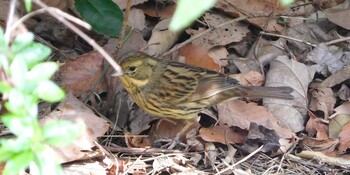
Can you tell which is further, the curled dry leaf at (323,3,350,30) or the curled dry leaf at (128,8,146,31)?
the curled dry leaf at (323,3,350,30)

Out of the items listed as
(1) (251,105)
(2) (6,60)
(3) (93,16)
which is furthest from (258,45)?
(2) (6,60)

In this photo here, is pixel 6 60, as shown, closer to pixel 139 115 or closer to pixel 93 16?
pixel 93 16

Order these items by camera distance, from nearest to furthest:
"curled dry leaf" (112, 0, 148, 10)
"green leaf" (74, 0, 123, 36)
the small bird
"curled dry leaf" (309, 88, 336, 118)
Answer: "green leaf" (74, 0, 123, 36) < the small bird < "curled dry leaf" (309, 88, 336, 118) < "curled dry leaf" (112, 0, 148, 10)

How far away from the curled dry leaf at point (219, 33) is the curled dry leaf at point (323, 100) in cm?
71

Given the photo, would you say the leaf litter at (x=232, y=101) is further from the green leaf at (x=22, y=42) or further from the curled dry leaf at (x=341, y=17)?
the green leaf at (x=22, y=42)

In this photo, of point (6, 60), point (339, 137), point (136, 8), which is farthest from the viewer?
point (136, 8)

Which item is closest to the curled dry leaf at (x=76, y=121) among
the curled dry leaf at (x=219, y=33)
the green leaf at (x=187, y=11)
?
the curled dry leaf at (x=219, y=33)

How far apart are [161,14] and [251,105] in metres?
1.05

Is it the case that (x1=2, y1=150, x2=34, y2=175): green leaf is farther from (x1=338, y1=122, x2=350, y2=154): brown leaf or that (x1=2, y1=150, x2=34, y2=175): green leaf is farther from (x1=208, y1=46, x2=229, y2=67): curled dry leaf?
(x1=208, y1=46, x2=229, y2=67): curled dry leaf

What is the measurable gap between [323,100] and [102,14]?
1663mm

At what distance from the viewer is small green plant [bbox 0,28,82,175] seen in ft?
6.78

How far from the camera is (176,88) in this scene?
194 inches

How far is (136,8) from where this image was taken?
18.1 ft

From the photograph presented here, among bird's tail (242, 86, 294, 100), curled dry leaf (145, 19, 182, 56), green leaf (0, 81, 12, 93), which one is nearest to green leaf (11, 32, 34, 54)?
green leaf (0, 81, 12, 93)
